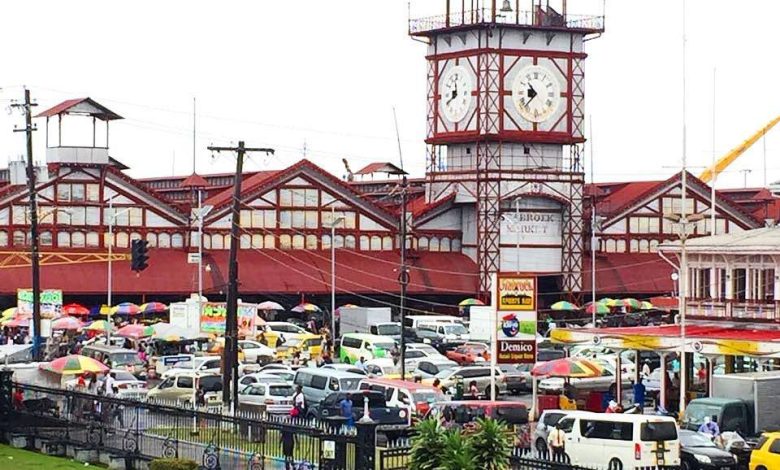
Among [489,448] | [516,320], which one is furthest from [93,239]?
[489,448]

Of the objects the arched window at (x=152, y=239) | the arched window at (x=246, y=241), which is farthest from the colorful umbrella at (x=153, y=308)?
the arched window at (x=246, y=241)

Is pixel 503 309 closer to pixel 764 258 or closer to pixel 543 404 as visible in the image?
pixel 543 404

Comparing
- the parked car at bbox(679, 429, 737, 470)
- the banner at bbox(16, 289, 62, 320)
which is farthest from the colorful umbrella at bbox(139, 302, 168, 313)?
the parked car at bbox(679, 429, 737, 470)

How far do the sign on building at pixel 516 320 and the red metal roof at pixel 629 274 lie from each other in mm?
47950

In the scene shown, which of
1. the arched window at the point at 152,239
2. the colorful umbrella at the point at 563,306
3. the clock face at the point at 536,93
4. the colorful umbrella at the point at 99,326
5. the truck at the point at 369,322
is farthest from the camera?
the clock face at the point at 536,93

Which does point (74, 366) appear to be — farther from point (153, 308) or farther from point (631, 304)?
point (631, 304)

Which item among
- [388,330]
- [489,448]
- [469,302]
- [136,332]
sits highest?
[469,302]

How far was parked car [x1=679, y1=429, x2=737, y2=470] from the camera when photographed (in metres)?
37.3

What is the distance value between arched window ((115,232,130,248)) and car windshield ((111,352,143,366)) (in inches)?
1052

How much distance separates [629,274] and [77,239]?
107 feet

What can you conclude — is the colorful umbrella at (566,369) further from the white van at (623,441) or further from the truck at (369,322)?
the truck at (369,322)

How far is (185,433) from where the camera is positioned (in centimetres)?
3750

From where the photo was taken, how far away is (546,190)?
9519 centimetres

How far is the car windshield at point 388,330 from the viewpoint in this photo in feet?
250
